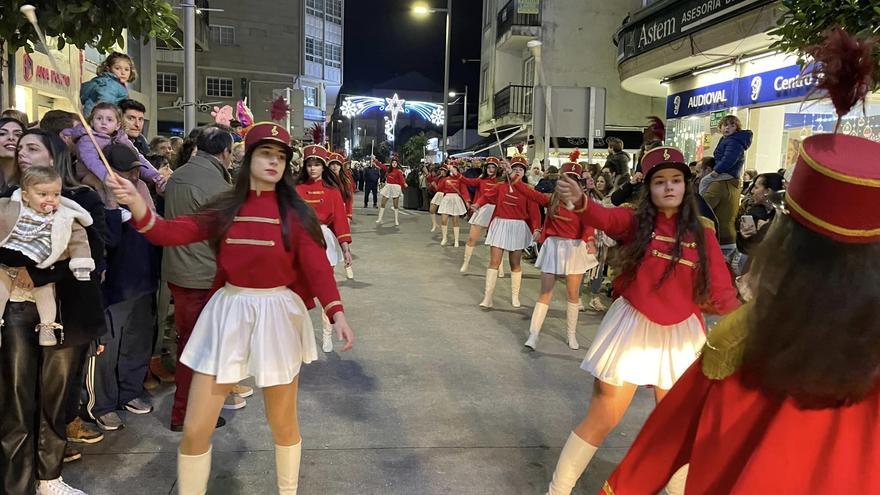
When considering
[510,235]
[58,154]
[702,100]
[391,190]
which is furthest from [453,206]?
[58,154]

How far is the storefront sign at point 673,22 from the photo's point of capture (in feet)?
36.9

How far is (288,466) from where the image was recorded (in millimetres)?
3656

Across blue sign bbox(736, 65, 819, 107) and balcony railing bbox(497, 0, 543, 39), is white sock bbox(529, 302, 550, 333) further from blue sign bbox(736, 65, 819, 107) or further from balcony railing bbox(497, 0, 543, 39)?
balcony railing bbox(497, 0, 543, 39)

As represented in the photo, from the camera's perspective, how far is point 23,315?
3572mm

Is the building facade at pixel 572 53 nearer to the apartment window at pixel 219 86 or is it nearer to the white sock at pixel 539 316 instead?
the white sock at pixel 539 316

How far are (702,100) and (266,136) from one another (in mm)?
12272

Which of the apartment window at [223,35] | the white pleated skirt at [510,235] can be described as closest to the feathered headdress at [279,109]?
the white pleated skirt at [510,235]

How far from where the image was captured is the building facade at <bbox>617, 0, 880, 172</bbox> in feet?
34.3

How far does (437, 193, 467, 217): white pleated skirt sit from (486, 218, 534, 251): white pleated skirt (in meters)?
6.67

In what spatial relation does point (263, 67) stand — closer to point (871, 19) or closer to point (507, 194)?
point (507, 194)

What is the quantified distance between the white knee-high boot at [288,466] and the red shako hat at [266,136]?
5.09 feet

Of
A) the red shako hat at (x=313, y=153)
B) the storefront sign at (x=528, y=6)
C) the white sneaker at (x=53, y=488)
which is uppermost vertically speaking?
the storefront sign at (x=528, y=6)

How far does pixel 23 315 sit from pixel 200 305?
5.09 feet

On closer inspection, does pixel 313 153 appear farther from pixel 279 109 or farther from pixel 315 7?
pixel 315 7
